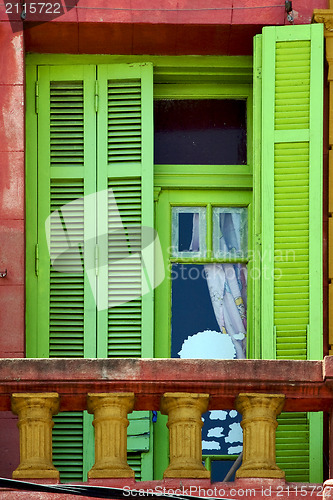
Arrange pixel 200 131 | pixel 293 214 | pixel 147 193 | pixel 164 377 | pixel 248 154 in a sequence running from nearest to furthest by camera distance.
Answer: pixel 164 377 → pixel 293 214 → pixel 147 193 → pixel 248 154 → pixel 200 131

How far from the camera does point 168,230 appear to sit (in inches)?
463

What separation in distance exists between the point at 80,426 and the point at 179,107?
2.74 m

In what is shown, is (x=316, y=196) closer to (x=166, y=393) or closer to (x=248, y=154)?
(x=248, y=154)

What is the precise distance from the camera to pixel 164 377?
9.30 metres

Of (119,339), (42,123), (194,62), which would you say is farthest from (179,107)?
(119,339)

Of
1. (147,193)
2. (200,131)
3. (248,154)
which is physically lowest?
(147,193)

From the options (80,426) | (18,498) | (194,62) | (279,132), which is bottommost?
(18,498)

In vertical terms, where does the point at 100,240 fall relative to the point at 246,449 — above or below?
above

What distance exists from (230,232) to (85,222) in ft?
3.79

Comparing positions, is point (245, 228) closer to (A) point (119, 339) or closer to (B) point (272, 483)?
(A) point (119, 339)

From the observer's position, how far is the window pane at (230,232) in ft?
38.5

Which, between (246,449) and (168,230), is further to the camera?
(168,230)

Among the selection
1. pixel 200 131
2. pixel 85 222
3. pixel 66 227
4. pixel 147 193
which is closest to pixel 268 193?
pixel 147 193

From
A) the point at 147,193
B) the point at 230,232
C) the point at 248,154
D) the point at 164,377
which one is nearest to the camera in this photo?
the point at 164,377
